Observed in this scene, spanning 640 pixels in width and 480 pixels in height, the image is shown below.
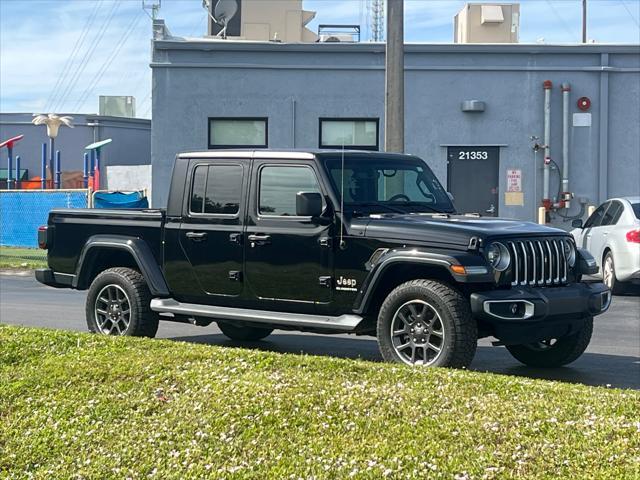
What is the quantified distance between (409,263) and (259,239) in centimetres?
158

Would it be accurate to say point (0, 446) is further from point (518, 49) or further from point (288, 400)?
point (518, 49)

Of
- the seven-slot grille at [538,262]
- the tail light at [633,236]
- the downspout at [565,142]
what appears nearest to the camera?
the seven-slot grille at [538,262]

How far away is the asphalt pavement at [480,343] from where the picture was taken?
30.3 ft

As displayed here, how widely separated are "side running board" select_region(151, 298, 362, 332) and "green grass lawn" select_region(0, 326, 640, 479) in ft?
3.05

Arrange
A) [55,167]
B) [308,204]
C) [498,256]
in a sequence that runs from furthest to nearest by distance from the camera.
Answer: [55,167], [308,204], [498,256]

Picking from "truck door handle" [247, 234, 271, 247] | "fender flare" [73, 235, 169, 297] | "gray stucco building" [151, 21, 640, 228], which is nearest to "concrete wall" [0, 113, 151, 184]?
"gray stucco building" [151, 21, 640, 228]

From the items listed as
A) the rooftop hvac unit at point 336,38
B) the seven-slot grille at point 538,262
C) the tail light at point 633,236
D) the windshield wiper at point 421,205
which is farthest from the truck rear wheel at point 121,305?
the rooftop hvac unit at point 336,38

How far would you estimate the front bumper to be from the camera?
8008mm

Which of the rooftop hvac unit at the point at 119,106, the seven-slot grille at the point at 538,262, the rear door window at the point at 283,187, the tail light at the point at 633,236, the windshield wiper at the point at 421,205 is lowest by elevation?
the tail light at the point at 633,236

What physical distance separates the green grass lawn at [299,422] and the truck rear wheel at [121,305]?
2119 mm

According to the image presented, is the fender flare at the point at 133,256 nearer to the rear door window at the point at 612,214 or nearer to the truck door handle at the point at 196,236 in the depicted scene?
the truck door handle at the point at 196,236

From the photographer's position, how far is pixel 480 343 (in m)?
11.3

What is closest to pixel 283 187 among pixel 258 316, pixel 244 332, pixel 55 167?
pixel 258 316

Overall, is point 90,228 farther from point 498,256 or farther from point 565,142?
point 565,142
